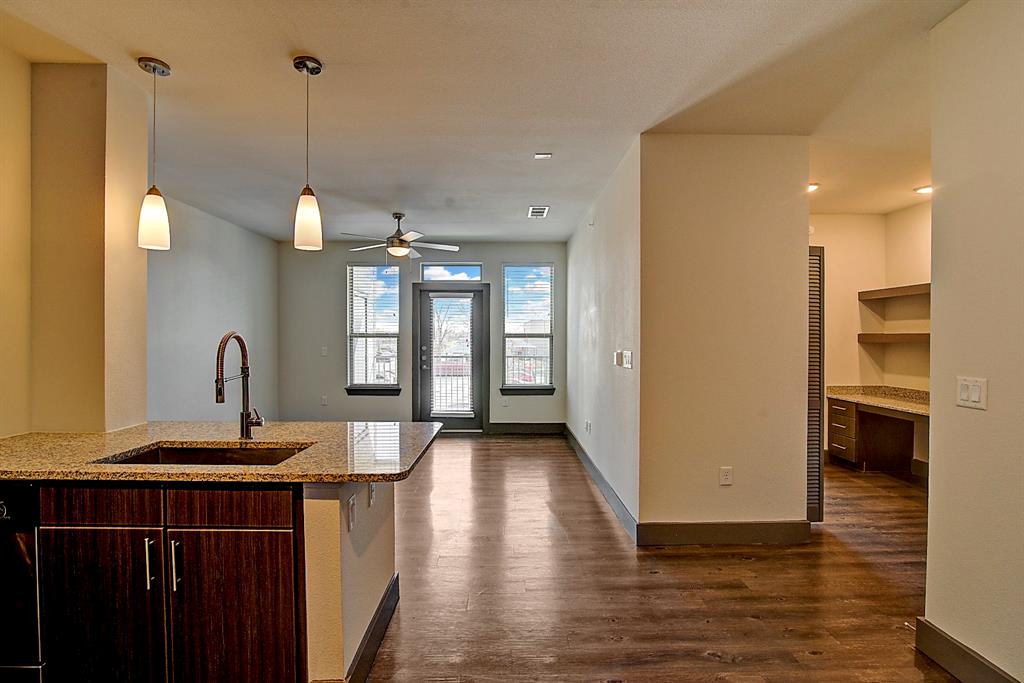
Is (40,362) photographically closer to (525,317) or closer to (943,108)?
(943,108)

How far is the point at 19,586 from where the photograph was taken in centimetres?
196

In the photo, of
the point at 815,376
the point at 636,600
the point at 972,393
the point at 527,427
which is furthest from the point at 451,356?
the point at 972,393

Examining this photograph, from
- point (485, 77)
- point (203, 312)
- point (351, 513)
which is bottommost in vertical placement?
point (351, 513)

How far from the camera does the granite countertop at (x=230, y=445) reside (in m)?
1.91

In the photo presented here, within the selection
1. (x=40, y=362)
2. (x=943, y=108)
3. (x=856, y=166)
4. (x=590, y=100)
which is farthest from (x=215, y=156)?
(x=856, y=166)

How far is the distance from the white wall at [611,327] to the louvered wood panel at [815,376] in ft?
4.03

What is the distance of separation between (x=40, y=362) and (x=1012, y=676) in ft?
13.7

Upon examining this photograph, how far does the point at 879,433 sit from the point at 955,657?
3.81m

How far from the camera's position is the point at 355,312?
789 cm

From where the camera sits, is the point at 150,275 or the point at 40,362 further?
the point at 150,275

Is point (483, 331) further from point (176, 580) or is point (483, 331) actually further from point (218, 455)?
point (176, 580)

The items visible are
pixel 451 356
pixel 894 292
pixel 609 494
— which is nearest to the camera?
pixel 609 494

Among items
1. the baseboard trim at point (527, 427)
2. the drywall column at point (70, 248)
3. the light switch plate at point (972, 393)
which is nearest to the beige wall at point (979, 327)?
the light switch plate at point (972, 393)

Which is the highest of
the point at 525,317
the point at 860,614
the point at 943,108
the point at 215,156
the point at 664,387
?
the point at 215,156
